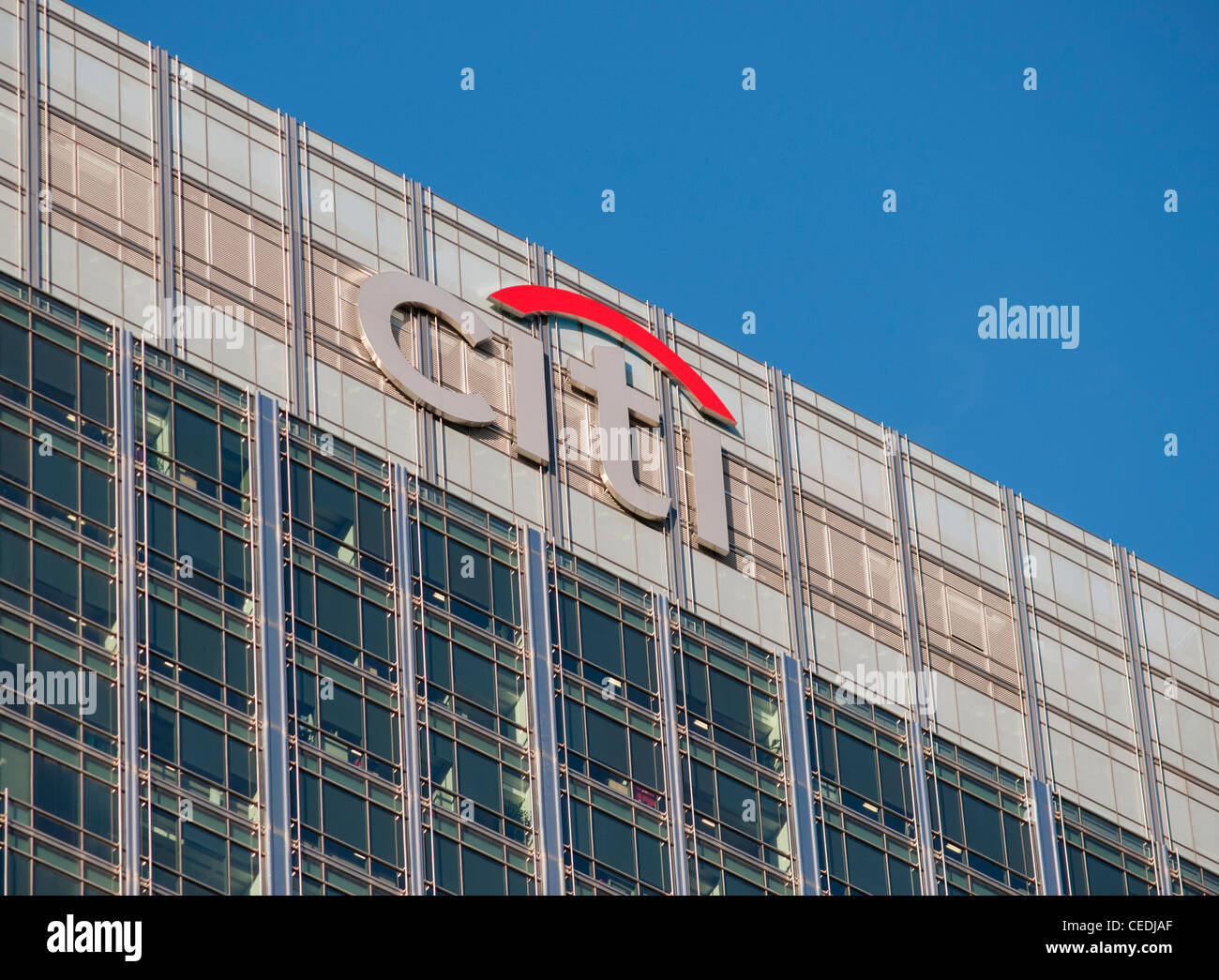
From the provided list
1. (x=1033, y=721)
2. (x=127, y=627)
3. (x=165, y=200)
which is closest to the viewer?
(x=127, y=627)

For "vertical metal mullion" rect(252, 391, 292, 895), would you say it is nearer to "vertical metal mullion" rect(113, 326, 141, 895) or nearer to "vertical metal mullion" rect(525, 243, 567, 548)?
"vertical metal mullion" rect(113, 326, 141, 895)

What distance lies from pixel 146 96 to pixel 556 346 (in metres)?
14.1

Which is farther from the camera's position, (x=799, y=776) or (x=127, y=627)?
(x=799, y=776)

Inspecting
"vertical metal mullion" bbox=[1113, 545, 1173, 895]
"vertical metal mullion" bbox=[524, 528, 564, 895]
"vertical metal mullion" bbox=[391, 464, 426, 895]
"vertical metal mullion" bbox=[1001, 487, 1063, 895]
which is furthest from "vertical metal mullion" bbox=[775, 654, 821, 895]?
"vertical metal mullion" bbox=[1113, 545, 1173, 895]

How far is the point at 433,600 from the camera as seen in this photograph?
227ft

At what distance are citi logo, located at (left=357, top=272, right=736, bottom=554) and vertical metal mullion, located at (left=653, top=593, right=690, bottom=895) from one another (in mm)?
3173

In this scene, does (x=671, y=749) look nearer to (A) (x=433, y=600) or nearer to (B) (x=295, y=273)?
(A) (x=433, y=600)

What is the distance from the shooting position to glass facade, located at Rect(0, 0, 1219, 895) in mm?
61906

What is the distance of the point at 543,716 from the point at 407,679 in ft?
14.4
